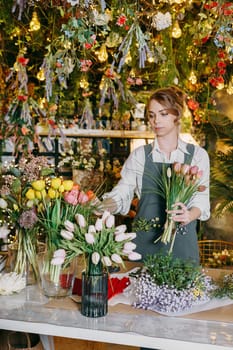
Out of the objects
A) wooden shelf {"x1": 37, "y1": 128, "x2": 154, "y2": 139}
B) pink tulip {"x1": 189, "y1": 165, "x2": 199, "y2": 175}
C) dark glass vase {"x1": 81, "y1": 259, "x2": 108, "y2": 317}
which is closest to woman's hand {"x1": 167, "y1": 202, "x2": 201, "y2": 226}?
pink tulip {"x1": 189, "y1": 165, "x2": 199, "y2": 175}

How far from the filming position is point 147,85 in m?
5.07

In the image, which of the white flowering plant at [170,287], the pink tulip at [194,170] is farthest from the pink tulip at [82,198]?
the pink tulip at [194,170]

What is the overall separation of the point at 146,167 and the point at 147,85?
2424 mm

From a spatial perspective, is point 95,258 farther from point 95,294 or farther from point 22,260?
point 22,260

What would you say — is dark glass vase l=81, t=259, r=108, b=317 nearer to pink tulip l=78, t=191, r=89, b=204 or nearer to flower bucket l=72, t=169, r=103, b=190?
pink tulip l=78, t=191, r=89, b=204

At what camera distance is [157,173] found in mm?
2781

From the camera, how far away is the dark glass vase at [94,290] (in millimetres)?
1895

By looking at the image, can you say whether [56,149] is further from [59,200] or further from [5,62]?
[59,200]

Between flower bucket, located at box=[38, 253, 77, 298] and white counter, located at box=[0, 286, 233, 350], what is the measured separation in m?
0.07

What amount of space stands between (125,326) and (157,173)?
1115mm

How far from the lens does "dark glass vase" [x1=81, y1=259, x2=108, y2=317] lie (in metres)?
1.89

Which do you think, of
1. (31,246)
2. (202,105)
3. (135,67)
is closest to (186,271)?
(31,246)

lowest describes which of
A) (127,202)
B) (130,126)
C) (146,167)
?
(127,202)

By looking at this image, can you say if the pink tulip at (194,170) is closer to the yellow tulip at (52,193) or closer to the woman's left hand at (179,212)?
the woman's left hand at (179,212)
